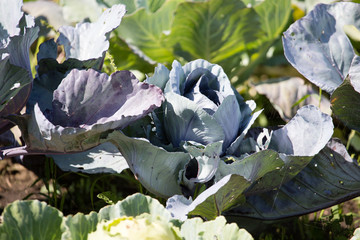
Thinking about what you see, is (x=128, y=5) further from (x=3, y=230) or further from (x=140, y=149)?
(x=3, y=230)

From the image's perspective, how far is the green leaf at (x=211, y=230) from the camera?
68 centimetres

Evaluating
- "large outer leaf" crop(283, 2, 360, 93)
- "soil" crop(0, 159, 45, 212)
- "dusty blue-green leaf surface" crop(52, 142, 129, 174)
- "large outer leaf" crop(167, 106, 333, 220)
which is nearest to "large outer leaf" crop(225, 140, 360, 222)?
"large outer leaf" crop(167, 106, 333, 220)

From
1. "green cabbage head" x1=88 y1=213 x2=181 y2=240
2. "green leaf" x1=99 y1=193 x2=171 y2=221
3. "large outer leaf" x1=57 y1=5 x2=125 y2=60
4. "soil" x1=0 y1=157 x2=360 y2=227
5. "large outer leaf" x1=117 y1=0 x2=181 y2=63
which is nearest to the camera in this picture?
"green cabbage head" x1=88 y1=213 x2=181 y2=240

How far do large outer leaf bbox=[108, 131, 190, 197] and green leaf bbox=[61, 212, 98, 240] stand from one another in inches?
6.9

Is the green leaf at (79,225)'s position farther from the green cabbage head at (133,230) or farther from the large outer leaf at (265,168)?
the large outer leaf at (265,168)

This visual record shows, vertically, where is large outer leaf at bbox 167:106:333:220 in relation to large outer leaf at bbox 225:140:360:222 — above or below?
above

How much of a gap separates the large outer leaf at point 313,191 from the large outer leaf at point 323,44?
167 millimetres

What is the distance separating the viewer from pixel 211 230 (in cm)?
69

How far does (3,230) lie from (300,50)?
75cm

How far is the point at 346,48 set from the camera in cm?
109

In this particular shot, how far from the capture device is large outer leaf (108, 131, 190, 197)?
83 cm

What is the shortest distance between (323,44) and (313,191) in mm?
357

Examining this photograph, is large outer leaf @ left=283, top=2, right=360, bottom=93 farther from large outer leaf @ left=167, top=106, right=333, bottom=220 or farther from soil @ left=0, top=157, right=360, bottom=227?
soil @ left=0, top=157, right=360, bottom=227

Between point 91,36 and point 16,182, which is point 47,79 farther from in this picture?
point 16,182
